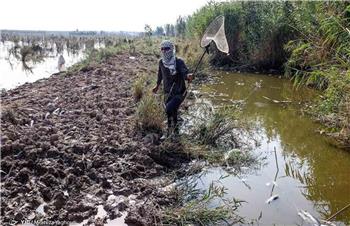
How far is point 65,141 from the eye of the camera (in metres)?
4.68

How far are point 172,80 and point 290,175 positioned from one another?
2.19 metres

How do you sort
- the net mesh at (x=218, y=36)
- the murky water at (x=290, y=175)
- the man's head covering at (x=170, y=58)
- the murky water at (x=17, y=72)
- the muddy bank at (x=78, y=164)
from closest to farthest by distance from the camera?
the muddy bank at (x=78, y=164) → the murky water at (x=290, y=175) → the man's head covering at (x=170, y=58) → the net mesh at (x=218, y=36) → the murky water at (x=17, y=72)

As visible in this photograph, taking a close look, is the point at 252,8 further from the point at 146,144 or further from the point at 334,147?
the point at 146,144

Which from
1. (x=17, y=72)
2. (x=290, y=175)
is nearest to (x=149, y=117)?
(x=290, y=175)

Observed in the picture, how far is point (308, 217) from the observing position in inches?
136

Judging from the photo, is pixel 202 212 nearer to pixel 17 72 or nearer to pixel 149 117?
pixel 149 117

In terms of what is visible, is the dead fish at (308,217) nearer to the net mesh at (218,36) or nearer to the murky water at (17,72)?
the net mesh at (218,36)

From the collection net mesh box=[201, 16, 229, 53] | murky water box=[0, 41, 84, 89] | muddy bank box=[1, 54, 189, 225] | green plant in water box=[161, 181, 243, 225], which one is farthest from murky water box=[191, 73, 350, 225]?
murky water box=[0, 41, 84, 89]

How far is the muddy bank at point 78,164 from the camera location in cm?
342

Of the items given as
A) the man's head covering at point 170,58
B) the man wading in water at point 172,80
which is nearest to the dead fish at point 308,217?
the man wading in water at point 172,80

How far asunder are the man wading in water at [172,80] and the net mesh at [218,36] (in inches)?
23.5

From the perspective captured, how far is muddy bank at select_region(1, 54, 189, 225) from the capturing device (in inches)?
135

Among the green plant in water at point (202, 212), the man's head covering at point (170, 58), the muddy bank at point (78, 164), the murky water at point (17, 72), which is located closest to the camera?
the green plant in water at point (202, 212)

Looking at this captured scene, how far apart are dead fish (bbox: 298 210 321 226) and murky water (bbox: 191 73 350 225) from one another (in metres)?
0.04
